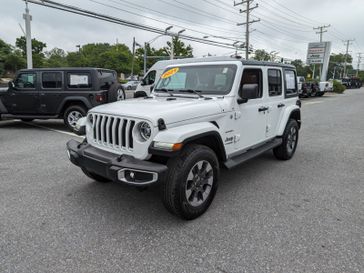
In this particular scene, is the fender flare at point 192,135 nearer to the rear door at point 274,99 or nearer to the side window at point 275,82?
the rear door at point 274,99

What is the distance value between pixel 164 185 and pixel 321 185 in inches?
107

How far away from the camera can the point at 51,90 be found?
7.87m

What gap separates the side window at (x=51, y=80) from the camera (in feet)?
25.8

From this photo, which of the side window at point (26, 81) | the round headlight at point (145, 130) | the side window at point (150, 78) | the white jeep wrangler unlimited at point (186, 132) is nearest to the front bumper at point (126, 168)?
the white jeep wrangler unlimited at point (186, 132)

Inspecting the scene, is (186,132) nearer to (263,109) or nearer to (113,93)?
(263,109)

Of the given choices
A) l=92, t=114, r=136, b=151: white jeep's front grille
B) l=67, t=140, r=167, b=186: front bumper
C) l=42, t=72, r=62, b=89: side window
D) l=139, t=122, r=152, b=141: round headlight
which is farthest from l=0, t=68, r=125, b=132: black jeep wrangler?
l=139, t=122, r=152, b=141: round headlight

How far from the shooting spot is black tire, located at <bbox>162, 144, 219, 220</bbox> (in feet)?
8.75

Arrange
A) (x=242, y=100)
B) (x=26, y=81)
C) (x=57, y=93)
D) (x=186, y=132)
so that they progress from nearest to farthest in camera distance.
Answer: (x=186, y=132), (x=242, y=100), (x=57, y=93), (x=26, y=81)

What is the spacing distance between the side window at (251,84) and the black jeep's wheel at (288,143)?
51.1 inches

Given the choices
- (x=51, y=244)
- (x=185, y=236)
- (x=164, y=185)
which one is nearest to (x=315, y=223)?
(x=185, y=236)

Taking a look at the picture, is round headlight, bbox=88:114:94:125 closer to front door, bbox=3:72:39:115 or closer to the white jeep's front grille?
the white jeep's front grille

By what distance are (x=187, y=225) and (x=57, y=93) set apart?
664 cm

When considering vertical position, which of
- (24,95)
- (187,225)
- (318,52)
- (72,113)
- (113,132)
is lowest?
(187,225)

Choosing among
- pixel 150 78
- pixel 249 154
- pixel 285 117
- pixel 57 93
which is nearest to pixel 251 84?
pixel 249 154
